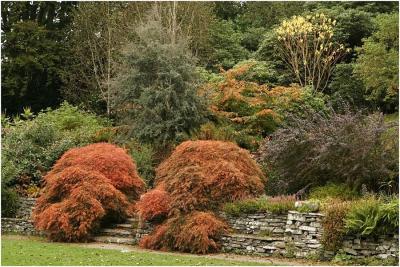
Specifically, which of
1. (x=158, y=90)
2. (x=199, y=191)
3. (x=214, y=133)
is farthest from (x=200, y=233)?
(x=158, y=90)

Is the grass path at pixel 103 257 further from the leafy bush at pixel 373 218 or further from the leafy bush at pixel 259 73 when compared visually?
the leafy bush at pixel 259 73

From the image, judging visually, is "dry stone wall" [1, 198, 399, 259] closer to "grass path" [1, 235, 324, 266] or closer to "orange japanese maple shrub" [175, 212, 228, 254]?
"orange japanese maple shrub" [175, 212, 228, 254]

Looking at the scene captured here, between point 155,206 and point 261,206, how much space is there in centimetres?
264

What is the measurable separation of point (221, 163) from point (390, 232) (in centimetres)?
446

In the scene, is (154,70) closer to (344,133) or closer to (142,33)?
(142,33)

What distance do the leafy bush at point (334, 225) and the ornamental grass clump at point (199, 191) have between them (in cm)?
255

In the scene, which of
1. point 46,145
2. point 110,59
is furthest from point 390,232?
point 110,59

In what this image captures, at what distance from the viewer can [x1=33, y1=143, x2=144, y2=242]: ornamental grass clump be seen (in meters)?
15.1

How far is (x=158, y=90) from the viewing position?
2055 cm

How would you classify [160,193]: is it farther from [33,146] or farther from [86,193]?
[33,146]

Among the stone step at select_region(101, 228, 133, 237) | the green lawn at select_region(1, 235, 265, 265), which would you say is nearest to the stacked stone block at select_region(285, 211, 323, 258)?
the green lawn at select_region(1, 235, 265, 265)

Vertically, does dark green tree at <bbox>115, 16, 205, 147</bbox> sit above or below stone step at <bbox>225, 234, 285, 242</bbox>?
above

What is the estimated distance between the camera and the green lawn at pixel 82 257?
37.4 feet

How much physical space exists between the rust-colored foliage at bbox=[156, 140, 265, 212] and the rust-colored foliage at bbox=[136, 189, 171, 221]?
200 mm
